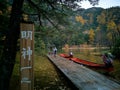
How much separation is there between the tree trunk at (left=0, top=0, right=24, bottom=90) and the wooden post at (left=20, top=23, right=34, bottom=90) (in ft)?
2.68

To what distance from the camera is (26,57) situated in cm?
577

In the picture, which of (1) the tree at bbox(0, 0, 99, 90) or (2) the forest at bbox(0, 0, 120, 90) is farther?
(2) the forest at bbox(0, 0, 120, 90)

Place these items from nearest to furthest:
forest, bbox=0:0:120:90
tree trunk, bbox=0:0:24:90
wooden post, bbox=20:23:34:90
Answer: wooden post, bbox=20:23:34:90
tree trunk, bbox=0:0:24:90
forest, bbox=0:0:120:90

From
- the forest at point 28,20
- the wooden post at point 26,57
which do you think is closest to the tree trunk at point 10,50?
the forest at point 28,20

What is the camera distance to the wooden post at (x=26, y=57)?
5.69 m

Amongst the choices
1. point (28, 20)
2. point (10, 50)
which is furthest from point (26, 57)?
point (28, 20)

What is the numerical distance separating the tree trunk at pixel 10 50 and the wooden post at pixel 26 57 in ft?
2.68

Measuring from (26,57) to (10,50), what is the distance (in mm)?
924

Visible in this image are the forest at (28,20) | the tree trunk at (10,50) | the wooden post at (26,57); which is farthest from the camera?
the forest at (28,20)

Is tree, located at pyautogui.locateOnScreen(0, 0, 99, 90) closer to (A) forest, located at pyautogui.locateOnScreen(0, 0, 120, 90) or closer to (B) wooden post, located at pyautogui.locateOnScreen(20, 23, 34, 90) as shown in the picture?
(A) forest, located at pyautogui.locateOnScreen(0, 0, 120, 90)

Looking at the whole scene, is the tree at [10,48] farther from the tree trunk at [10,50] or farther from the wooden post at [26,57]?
the wooden post at [26,57]

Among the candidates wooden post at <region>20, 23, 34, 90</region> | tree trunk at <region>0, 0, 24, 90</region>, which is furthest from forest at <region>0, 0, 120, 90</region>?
wooden post at <region>20, 23, 34, 90</region>

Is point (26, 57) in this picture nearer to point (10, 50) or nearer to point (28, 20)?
point (10, 50)

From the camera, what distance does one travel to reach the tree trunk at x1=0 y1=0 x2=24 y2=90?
6345 millimetres
